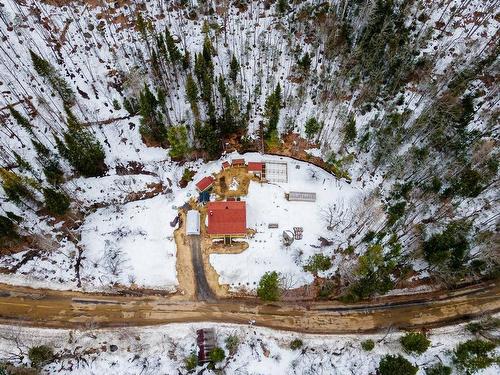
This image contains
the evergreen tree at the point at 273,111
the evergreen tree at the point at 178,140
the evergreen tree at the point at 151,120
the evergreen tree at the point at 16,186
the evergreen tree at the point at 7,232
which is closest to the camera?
the evergreen tree at the point at 7,232

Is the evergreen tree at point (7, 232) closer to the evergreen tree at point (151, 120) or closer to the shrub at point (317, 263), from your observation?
the evergreen tree at point (151, 120)

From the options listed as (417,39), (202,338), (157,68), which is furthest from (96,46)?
(417,39)

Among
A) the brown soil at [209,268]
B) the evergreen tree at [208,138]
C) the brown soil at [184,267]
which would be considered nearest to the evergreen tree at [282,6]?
the evergreen tree at [208,138]

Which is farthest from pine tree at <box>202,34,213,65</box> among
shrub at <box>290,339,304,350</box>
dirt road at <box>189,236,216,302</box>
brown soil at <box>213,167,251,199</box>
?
shrub at <box>290,339,304,350</box>

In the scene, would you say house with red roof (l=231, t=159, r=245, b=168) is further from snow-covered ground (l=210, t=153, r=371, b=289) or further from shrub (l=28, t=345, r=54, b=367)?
shrub (l=28, t=345, r=54, b=367)

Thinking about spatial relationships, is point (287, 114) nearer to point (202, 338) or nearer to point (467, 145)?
point (467, 145)

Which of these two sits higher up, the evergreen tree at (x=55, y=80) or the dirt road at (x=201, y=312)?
the evergreen tree at (x=55, y=80)

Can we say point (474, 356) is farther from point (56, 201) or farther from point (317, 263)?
point (56, 201)
